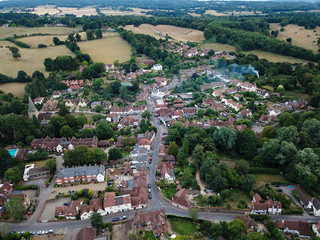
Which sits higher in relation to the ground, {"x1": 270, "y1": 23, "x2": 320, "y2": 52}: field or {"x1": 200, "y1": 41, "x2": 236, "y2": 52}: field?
{"x1": 270, "y1": 23, "x2": 320, "y2": 52}: field

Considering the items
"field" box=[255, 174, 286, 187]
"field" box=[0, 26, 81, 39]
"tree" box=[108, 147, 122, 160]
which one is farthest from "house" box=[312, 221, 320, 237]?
"field" box=[0, 26, 81, 39]

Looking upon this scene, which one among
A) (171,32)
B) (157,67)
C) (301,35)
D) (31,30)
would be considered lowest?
(157,67)

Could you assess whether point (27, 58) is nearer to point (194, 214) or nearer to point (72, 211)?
point (72, 211)

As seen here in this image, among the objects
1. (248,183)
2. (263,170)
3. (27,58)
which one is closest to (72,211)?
(248,183)

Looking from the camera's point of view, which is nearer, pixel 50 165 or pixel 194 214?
pixel 194 214

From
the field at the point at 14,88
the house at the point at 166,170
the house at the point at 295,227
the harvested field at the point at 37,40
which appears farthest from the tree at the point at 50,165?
the harvested field at the point at 37,40

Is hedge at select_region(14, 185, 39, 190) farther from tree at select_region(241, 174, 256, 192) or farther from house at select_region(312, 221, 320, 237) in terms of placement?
house at select_region(312, 221, 320, 237)

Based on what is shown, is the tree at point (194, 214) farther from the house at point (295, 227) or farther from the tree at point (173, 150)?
the tree at point (173, 150)

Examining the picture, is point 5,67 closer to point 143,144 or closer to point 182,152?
point 143,144
